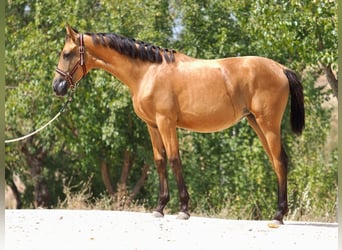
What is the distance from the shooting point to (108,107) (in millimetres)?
12594

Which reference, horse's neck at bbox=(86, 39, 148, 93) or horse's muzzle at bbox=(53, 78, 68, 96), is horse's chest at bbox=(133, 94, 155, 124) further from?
horse's muzzle at bbox=(53, 78, 68, 96)

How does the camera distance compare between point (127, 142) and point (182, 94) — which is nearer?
point (182, 94)

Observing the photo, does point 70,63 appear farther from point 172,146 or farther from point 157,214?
point 157,214

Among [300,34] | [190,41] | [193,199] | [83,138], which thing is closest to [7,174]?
[83,138]

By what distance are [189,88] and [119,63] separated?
858mm

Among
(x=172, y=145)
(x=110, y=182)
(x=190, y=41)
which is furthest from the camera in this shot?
(x=110, y=182)

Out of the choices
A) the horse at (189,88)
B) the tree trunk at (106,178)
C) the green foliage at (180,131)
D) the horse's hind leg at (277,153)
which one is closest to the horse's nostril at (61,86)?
the horse at (189,88)

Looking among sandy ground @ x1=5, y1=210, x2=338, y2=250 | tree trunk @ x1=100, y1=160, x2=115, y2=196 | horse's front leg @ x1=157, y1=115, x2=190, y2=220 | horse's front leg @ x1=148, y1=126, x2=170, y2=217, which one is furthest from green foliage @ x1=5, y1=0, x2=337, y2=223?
sandy ground @ x1=5, y1=210, x2=338, y2=250

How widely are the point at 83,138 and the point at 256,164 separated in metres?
3.47

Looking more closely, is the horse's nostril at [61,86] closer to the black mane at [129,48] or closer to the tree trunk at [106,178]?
the black mane at [129,48]

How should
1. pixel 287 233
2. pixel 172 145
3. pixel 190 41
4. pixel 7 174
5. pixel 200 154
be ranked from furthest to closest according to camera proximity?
1. pixel 7 174
2. pixel 200 154
3. pixel 190 41
4. pixel 172 145
5. pixel 287 233

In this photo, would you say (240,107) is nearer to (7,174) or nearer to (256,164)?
(256,164)

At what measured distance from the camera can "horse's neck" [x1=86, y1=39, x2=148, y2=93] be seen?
7289mm

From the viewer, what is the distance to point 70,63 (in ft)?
23.7
